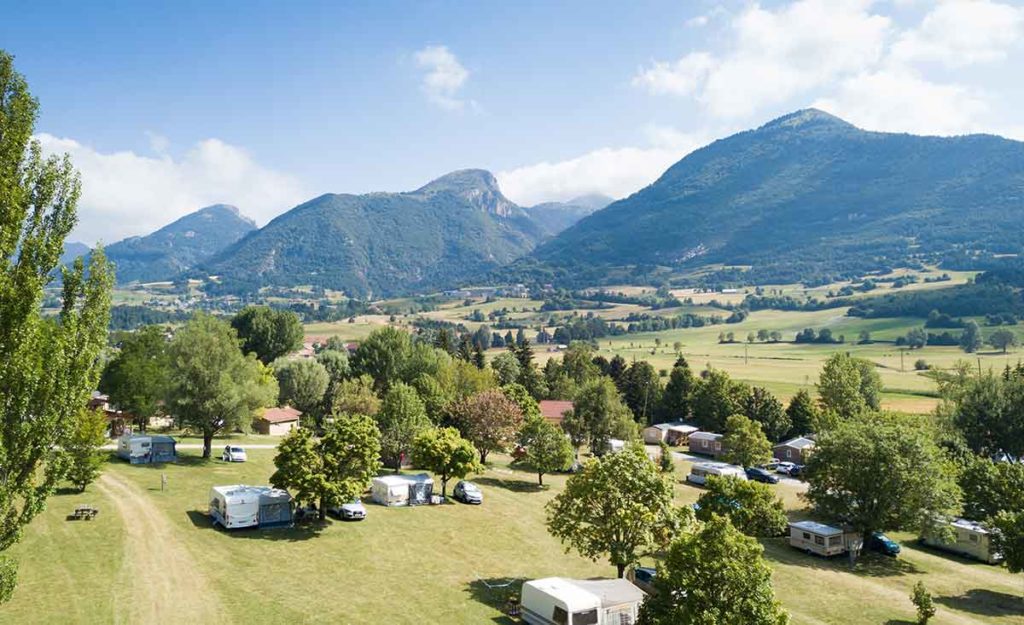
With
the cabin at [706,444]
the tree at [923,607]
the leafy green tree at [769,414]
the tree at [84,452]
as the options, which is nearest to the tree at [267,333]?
the tree at [84,452]

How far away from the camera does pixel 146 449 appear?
46.7 m

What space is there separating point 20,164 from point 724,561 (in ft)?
77.4

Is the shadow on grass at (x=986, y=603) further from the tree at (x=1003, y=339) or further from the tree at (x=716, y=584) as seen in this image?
the tree at (x=1003, y=339)

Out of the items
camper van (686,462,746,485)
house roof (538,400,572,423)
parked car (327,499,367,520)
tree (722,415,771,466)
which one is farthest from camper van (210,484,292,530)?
house roof (538,400,572,423)

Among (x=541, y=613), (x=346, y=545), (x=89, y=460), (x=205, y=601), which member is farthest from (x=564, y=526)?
(x=89, y=460)

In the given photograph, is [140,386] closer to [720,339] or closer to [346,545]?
[346,545]

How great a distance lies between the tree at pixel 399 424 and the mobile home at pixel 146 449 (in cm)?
1564

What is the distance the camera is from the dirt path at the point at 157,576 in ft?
78.0

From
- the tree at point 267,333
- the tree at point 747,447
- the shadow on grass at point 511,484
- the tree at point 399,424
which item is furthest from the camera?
the tree at point 267,333

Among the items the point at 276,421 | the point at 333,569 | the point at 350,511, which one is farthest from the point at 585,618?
the point at 276,421

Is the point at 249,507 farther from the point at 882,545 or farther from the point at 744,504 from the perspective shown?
the point at 882,545

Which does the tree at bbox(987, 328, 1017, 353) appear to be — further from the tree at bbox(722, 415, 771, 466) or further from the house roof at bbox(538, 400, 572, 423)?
the house roof at bbox(538, 400, 572, 423)

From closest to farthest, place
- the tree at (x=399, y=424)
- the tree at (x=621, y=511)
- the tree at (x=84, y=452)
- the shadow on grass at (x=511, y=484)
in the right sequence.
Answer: the tree at (x=621, y=511)
the tree at (x=84, y=452)
the tree at (x=399, y=424)
the shadow on grass at (x=511, y=484)

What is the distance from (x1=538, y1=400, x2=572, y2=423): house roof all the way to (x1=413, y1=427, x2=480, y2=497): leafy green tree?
3460 cm
